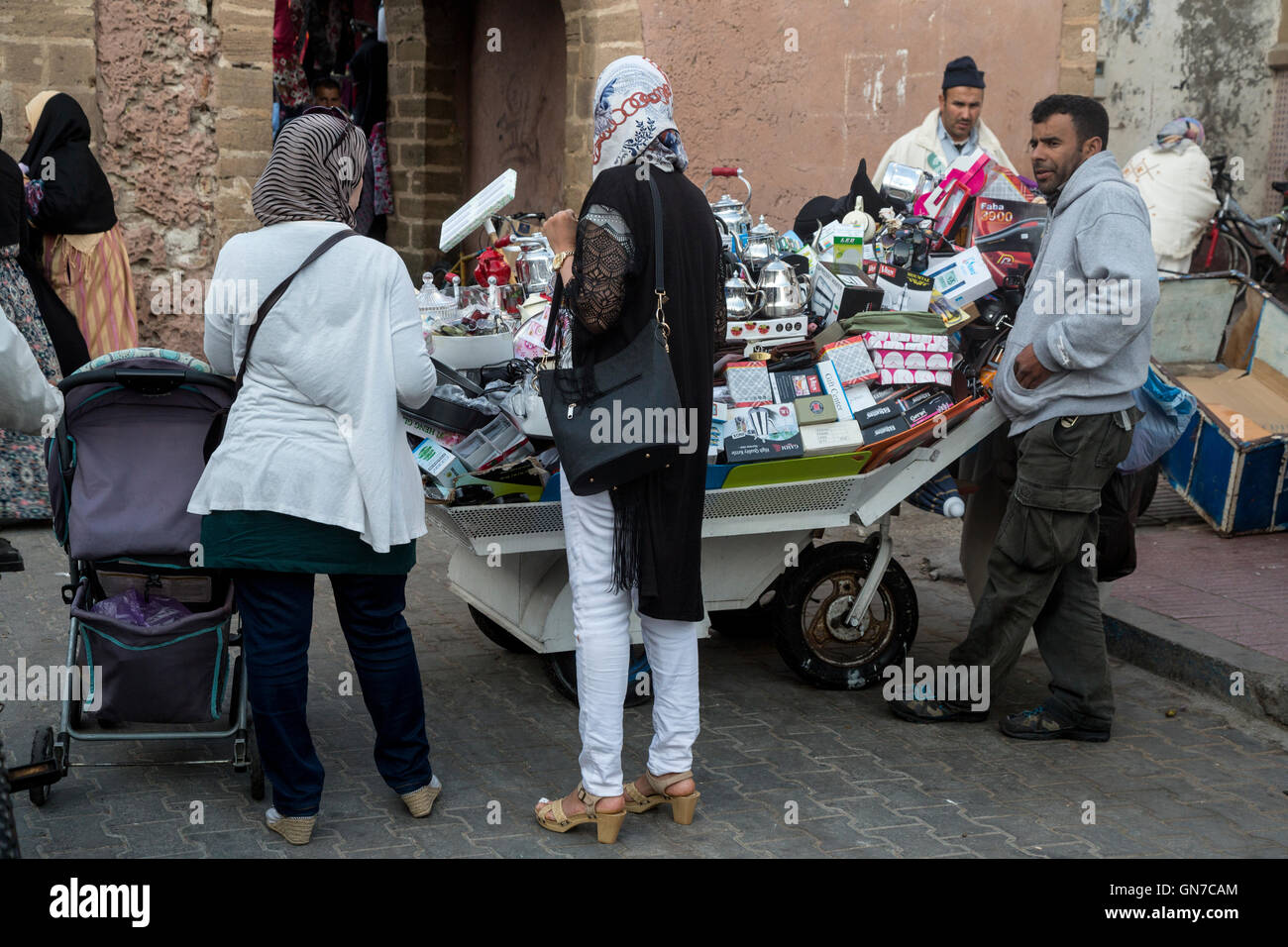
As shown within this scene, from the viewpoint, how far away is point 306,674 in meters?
3.79

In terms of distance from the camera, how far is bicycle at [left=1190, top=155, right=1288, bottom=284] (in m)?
12.3

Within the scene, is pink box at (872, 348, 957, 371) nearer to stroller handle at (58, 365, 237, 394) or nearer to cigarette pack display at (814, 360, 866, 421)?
cigarette pack display at (814, 360, 866, 421)

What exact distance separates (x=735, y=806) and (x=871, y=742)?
721 mm

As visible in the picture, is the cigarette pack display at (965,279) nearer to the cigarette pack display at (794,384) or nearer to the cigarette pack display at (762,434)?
the cigarette pack display at (794,384)

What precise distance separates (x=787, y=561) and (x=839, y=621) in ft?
1.22

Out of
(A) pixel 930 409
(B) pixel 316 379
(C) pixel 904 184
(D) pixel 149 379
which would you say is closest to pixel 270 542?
(B) pixel 316 379

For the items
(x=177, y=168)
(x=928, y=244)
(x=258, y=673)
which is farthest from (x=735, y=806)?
(x=177, y=168)

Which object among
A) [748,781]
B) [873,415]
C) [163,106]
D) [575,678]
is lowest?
[748,781]

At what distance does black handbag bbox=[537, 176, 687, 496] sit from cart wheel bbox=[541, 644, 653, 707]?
1.28 metres

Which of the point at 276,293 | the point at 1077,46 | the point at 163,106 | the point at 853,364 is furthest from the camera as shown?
the point at 1077,46

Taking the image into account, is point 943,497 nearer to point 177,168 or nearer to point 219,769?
→ point 219,769

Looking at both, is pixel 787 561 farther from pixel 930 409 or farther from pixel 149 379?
pixel 149 379

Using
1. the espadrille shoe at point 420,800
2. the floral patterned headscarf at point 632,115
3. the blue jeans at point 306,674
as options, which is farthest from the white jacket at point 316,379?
the espadrille shoe at point 420,800

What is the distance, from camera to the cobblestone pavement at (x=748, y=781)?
3.84 metres
